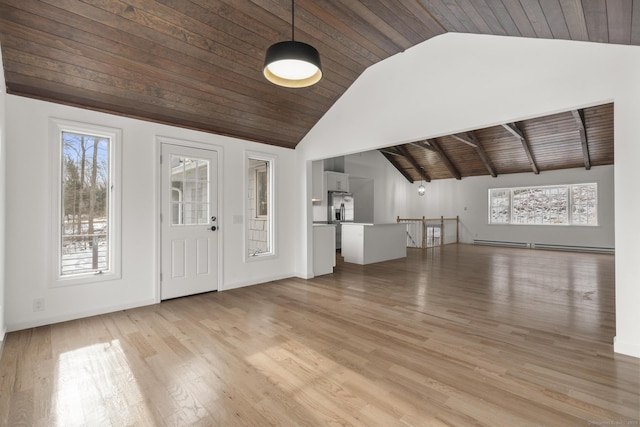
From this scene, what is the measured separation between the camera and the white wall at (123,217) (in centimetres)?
310

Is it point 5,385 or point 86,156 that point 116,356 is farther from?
point 86,156

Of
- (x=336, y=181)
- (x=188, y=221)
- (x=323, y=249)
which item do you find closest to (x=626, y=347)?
(x=323, y=249)

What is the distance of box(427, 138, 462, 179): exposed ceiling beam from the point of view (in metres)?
10.0

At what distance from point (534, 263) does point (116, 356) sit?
819cm

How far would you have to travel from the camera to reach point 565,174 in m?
9.62

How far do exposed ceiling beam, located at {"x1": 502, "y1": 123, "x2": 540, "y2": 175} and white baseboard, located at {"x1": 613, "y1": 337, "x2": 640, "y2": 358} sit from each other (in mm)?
6460

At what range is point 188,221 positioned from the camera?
439 cm

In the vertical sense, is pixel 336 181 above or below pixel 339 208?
above

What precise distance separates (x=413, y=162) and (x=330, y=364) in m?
→ 10.5

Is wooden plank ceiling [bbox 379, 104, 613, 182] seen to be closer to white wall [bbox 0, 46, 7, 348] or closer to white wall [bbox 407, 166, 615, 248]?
white wall [bbox 407, 166, 615, 248]

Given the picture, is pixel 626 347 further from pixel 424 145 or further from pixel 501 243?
pixel 501 243

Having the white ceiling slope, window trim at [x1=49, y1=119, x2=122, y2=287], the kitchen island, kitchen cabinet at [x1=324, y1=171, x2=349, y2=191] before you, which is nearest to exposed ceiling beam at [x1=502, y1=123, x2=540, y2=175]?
the kitchen island

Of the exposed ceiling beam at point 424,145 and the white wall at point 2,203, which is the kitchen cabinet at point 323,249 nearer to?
the white wall at point 2,203

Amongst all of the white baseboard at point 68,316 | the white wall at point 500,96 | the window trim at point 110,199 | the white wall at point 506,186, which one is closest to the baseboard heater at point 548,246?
the white wall at point 506,186
